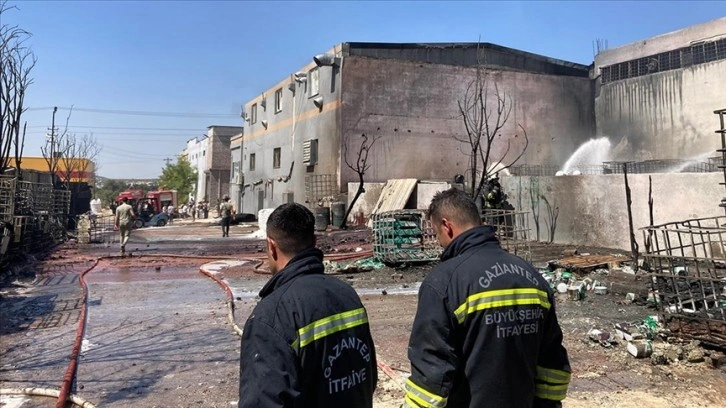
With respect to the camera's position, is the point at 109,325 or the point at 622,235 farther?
the point at 622,235

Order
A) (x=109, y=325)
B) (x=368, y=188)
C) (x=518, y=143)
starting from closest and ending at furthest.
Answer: (x=109, y=325) → (x=368, y=188) → (x=518, y=143)

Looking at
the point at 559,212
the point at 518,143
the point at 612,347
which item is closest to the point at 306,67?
the point at 518,143

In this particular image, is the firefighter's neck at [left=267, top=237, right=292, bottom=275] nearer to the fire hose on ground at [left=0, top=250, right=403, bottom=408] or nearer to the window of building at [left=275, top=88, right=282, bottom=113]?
the fire hose on ground at [left=0, top=250, right=403, bottom=408]

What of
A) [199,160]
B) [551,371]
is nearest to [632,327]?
[551,371]

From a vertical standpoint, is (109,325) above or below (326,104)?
below

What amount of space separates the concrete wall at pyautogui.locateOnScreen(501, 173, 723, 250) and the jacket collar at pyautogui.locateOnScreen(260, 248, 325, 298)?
11162 mm

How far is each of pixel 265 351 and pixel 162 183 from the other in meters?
67.8

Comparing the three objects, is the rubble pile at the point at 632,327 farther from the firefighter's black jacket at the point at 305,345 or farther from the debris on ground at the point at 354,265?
the firefighter's black jacket at the point at 305,345

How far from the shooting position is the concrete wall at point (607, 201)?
10.6 meters

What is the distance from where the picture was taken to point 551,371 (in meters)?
2.20

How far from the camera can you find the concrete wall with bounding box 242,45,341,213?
73.5 feet

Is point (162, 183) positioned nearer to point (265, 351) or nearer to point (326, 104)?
point (326, 104)

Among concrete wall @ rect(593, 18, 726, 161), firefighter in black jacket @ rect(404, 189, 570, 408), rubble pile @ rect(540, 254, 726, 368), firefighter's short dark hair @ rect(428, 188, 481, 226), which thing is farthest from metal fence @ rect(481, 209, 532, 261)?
concrete wall @ rect(593, 18, 726, 161)

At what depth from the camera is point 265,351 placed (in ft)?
5.27
